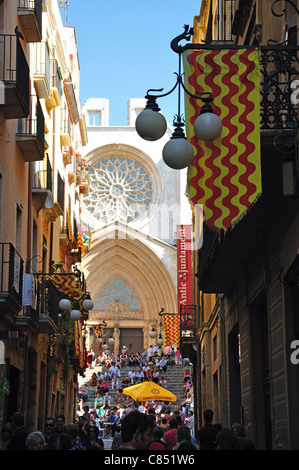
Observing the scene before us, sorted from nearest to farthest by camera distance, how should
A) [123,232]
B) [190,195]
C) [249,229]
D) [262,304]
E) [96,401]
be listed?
[190,195]
[249,229]
[262,304]
[96,401]
[123,232]

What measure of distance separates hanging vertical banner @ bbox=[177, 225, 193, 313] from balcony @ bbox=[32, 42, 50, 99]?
1026 inches

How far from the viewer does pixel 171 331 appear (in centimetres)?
4456

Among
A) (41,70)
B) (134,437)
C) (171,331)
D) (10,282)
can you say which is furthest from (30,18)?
(171,331)

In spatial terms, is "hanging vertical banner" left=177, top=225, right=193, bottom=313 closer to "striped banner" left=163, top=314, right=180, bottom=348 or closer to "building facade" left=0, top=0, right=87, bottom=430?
"striped banner" left=163, top=314, right=180, bottom=348

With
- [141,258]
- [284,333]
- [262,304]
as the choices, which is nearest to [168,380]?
[141,258]

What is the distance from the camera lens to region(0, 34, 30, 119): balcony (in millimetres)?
14453

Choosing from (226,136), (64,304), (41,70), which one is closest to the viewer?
(226,136)

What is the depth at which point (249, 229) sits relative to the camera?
1388 centimetres

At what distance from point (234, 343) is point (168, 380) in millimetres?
27245

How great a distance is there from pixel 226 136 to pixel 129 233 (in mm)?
48677

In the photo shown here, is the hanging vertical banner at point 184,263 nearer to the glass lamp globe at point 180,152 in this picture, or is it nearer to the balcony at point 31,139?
the balcony at point 31,139

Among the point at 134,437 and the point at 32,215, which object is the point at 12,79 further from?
the point at 134,437

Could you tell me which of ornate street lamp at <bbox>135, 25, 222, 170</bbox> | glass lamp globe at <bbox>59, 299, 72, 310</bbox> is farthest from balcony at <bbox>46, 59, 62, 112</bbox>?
ornate street lamp at <bbox>135, 25, 222, 170</bbox>

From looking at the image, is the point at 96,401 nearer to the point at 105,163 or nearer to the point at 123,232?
the point at 123,232
